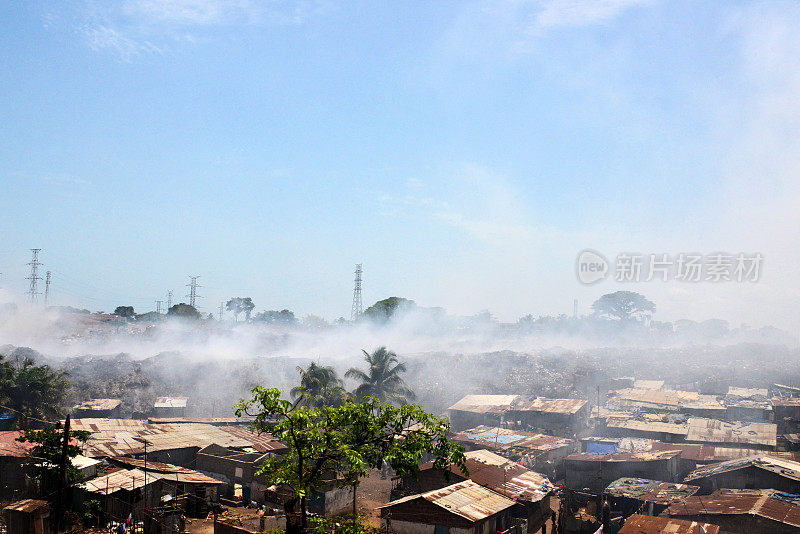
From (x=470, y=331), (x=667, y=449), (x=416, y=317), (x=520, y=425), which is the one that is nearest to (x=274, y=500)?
(x=667, y=449)

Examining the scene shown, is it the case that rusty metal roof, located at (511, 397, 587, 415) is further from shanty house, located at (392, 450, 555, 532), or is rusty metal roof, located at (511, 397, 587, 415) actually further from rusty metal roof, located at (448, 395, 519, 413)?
shanty house, located at (392, 450, 555, 532)

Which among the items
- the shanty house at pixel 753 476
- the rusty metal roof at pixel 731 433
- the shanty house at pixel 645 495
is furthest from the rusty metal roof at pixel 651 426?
the shanty house at pixel 645 495

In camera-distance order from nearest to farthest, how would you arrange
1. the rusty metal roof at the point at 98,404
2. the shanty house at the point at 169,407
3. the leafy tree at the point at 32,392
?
the leafy tree at the point at 32,392 → the rusty metal roof at the point at 98,404 → the shanty house at the point at 169,407

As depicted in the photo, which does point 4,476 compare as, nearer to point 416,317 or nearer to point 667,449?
point 667,449

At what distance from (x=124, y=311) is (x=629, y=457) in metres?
109

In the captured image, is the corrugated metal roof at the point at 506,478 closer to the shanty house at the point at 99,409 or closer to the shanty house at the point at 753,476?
the shanty house at the point at 753,476

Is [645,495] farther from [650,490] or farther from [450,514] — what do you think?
[450,514]

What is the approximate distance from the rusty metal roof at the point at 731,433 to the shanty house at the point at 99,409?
41.7 meters

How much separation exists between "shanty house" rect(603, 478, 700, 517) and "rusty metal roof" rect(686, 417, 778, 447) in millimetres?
10768

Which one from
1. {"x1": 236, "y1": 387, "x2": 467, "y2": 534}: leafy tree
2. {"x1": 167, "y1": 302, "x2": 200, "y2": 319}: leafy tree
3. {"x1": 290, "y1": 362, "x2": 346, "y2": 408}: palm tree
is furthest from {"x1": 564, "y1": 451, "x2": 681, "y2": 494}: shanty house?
{"x1": 167, "y1": 302, "x2": 200, "y2": 319}: leafy tree

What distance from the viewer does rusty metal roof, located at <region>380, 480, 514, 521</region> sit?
18.4m

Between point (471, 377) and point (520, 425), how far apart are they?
2013 centimetres

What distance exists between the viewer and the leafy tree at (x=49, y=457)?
17703 millimetres

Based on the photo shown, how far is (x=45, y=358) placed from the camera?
6512 cm
